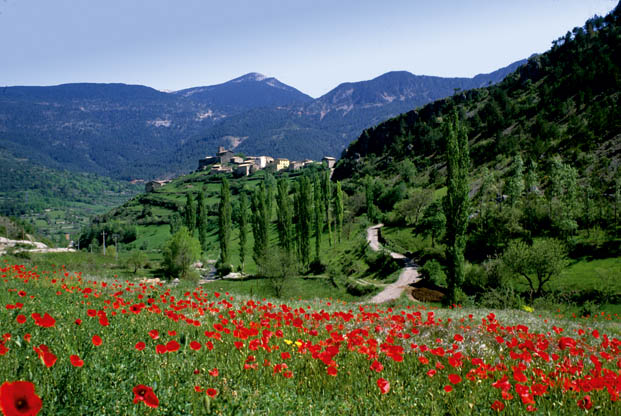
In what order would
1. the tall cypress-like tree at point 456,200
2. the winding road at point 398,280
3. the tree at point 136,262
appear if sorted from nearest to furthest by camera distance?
the tall cypress-like tree at point 456,200
the winding road at point 398,280
the tree at point 136,262

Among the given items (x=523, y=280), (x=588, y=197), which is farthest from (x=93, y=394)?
(x=588, y=197)

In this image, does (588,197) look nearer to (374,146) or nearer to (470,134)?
(470,134)

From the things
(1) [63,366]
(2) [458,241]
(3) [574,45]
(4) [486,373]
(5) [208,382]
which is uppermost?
(3) [574,45]

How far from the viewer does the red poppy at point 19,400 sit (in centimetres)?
168

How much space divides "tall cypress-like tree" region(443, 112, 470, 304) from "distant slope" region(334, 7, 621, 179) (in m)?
31.9

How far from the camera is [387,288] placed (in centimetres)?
4384

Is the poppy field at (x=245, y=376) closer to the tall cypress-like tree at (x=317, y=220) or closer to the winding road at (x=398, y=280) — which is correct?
the winding road at (x=398, y=280)

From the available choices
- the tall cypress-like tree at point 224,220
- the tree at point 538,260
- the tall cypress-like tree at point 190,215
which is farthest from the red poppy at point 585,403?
the tall cypress-like tree at point 190,215

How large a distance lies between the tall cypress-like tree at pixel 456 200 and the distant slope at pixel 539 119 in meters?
31.9

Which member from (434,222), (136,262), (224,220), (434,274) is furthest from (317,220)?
(136,262)

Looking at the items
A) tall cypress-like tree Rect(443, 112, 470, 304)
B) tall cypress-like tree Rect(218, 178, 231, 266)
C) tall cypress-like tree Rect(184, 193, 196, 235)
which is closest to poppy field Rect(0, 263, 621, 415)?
tall cypress-like tree Rect(443, 112, 470, 304)

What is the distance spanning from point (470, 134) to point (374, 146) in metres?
53.5

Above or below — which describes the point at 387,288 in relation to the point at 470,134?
below

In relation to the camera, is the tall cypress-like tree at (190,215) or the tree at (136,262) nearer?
the tree at (136,262)
